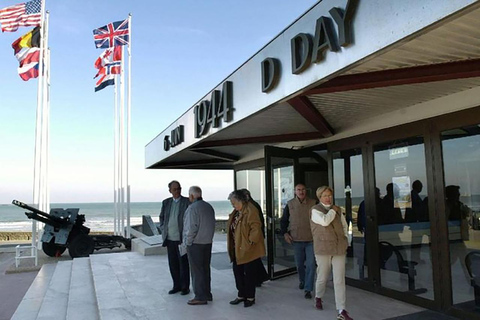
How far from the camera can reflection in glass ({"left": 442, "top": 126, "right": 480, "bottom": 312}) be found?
4258mm

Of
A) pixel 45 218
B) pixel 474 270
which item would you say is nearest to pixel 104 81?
pixel 45 218

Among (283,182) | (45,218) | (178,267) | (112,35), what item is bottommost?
(178,267)

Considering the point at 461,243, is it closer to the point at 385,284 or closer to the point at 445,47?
the point at 385,284

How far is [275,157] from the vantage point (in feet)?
21.7

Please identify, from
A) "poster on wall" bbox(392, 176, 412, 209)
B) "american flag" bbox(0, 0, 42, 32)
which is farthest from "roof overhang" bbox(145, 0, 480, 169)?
"american flag" bbox(0, 0, 42, 32)

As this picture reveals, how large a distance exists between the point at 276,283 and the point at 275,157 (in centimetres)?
201

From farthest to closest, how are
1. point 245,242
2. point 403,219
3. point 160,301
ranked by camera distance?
1. point 160,301
2. point 403,219
3. point 245,242

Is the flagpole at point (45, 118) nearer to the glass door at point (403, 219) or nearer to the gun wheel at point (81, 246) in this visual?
the gun wheel at point (81, 246)

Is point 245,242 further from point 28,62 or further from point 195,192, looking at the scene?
point 28,62

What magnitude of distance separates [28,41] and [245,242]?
12364mm

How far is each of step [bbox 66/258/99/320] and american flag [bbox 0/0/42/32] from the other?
8.76 metres

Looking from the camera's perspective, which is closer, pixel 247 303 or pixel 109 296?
pixel 247 303

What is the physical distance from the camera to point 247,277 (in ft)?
16.3

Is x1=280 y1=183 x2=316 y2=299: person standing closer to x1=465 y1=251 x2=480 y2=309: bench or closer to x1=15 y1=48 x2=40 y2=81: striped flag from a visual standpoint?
x1=465 y1=251 x2=480 y2=309: bench
